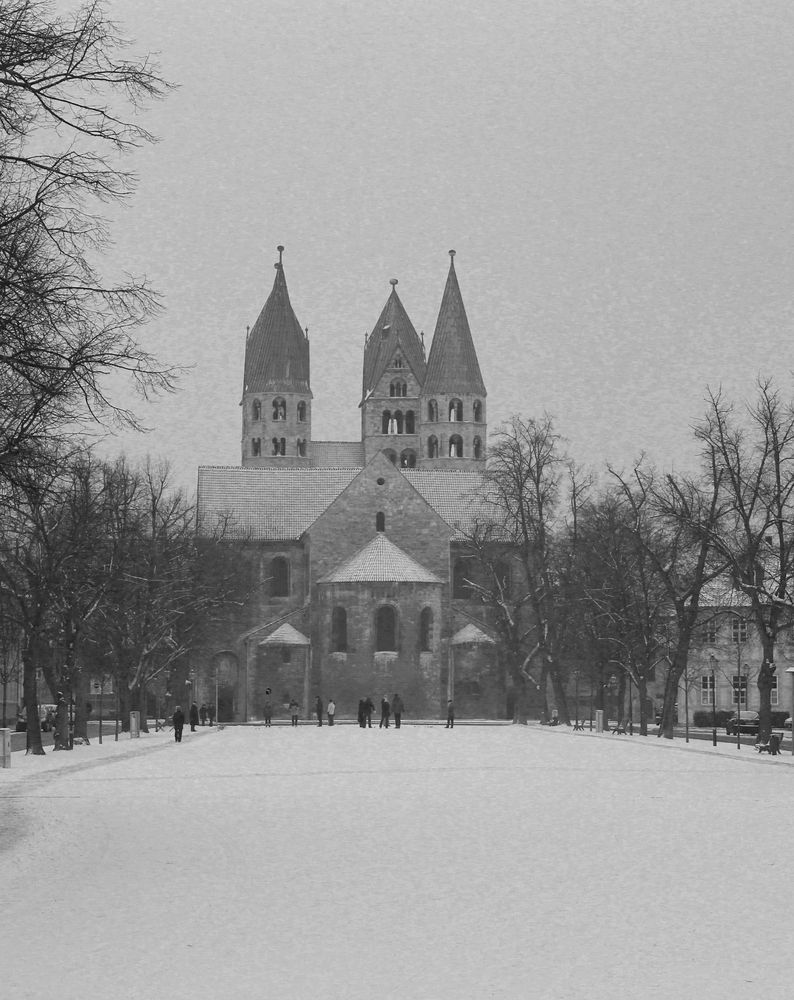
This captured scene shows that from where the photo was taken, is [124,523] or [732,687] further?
[732,687]

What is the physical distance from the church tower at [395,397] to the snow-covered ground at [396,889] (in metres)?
93.5

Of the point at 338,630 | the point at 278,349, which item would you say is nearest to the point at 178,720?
the point at 338,630

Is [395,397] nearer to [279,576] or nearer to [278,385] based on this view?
[278,385]

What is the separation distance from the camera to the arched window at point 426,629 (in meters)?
86.5

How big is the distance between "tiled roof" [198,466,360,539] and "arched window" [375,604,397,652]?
12765 millimetres

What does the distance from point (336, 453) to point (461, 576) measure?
3044cm

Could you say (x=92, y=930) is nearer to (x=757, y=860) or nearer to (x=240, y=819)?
(x=757, y=860)

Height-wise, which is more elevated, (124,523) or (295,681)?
(124,523)

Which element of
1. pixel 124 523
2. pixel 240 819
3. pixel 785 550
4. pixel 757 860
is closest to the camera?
pixel 757 860

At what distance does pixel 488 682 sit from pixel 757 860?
239ft

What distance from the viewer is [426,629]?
8694cm

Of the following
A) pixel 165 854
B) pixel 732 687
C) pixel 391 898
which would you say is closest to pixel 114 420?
pixel 165 854

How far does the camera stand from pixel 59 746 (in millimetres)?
43406

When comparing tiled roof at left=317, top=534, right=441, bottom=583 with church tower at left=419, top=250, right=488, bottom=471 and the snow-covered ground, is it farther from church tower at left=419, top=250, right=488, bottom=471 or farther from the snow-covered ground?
the snow-covered ground
